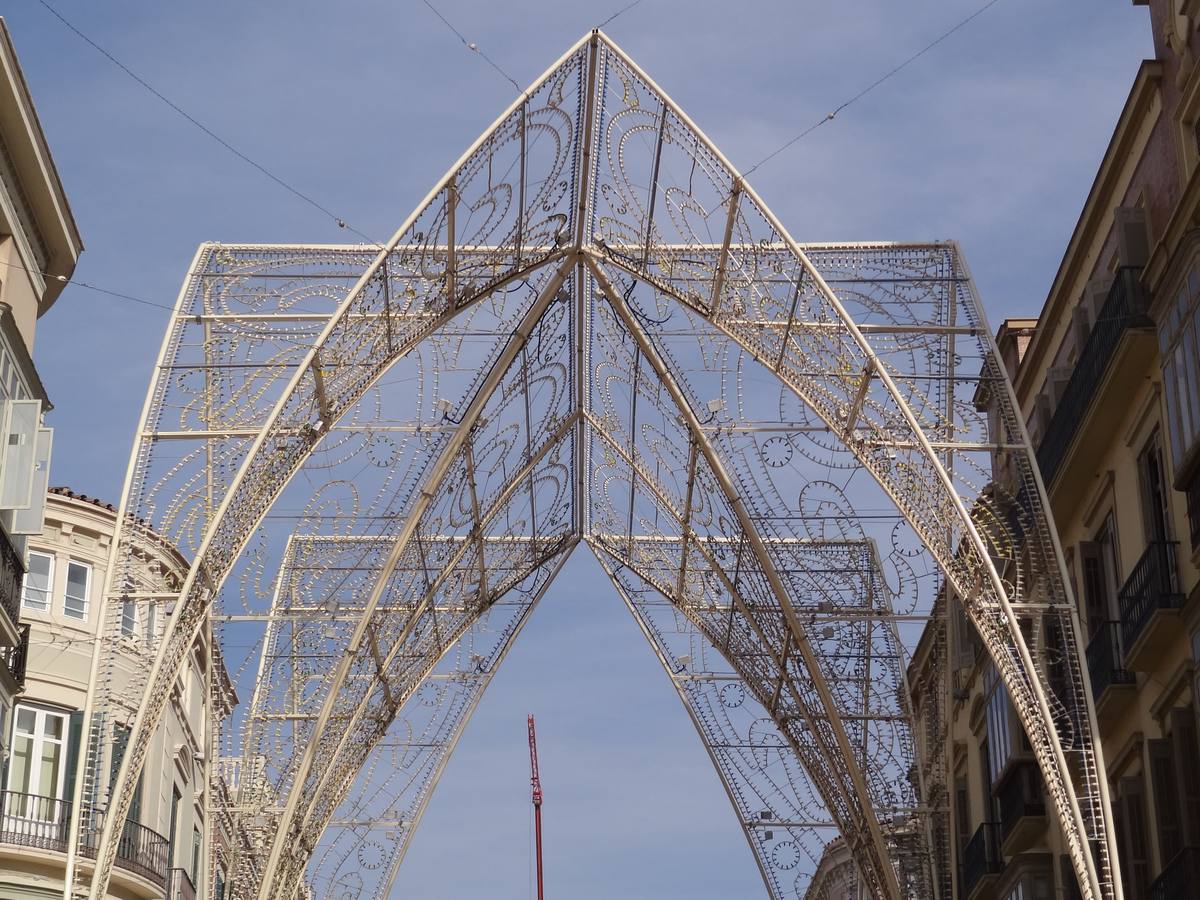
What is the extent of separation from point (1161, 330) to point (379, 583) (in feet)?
54.2

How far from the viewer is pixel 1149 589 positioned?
24.3 meters

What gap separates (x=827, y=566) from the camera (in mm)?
38594

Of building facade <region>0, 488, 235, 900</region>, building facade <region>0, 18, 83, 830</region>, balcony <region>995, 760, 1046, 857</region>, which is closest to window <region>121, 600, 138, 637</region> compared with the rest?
building facade <region>0, 488, 235, 900</region>

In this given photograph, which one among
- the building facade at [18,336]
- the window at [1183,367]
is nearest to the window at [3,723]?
the building facade at [18,336]

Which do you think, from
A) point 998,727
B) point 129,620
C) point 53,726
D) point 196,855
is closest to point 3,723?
point 53,726

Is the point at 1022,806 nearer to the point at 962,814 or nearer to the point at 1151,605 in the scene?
the point at 1151,605

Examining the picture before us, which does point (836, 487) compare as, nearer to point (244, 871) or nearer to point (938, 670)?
point (938, 670)

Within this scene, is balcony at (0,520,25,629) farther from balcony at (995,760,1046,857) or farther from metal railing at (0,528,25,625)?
balcony at (995,760,1046,857)

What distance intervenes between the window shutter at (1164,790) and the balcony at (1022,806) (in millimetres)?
5459

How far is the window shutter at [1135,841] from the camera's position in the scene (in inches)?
1001

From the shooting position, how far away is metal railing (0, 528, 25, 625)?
2253cm

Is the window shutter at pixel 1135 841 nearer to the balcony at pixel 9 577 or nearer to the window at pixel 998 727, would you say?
the window at pixel 998 727

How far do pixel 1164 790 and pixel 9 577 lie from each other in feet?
44.1

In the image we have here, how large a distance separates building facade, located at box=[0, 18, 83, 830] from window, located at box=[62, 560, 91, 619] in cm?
741
